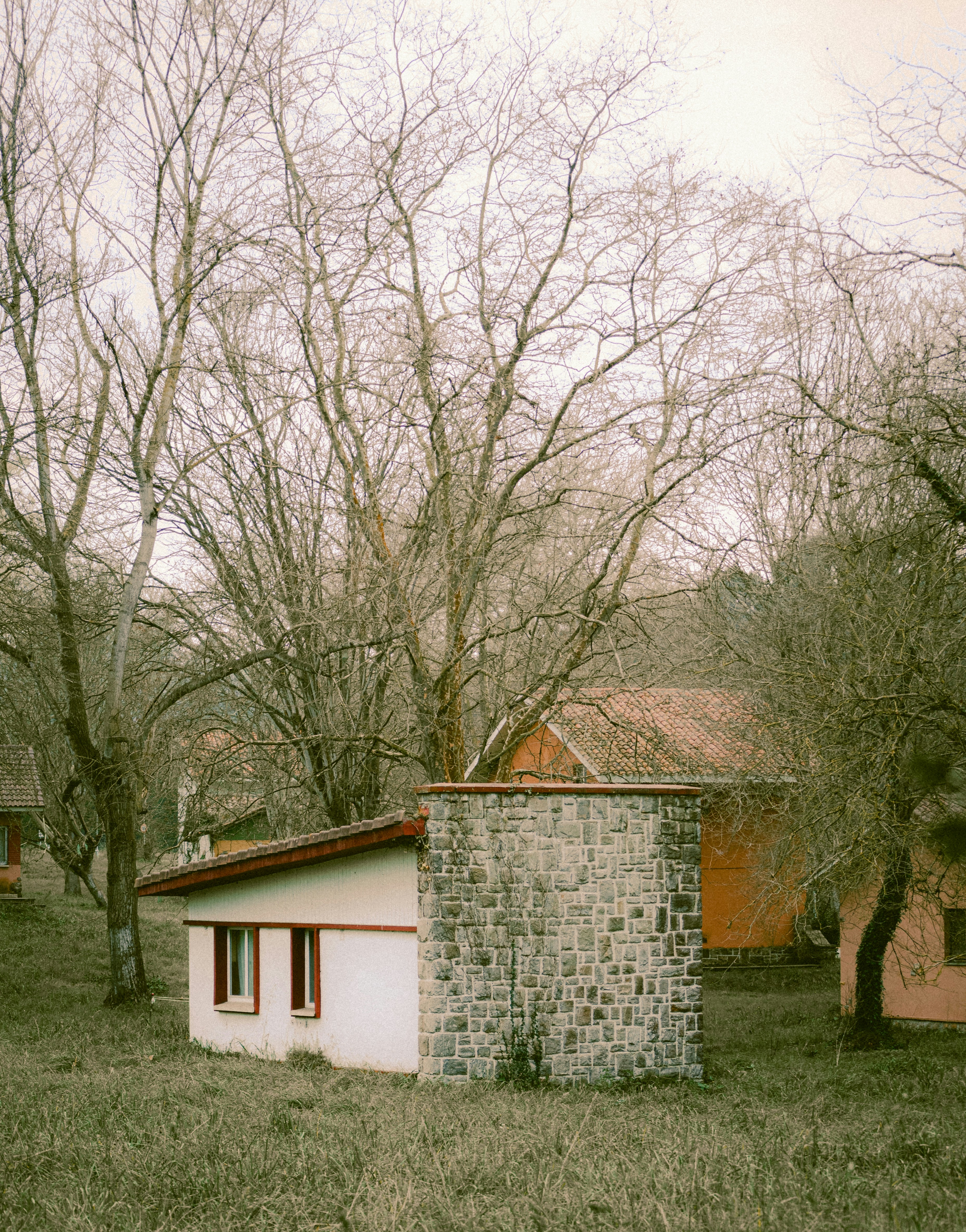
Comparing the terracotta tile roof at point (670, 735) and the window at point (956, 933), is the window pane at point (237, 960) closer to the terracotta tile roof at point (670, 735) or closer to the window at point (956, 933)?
the terracotta tile roof at point (670, 735)

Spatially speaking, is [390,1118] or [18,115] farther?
[18,115]

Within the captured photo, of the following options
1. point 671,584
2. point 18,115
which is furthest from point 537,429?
point 18,115

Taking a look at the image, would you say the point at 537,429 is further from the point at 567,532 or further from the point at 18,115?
the point at 18,115

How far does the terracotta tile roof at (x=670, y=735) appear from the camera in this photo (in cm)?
1612

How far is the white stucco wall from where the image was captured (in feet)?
44.6

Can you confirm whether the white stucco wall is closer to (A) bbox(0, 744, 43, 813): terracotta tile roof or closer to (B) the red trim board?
(B) the red trim board

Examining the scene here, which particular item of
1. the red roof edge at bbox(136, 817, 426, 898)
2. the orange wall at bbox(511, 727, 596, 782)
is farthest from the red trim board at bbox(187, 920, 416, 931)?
the orange wall at bbox(511, 727, 596, 782)

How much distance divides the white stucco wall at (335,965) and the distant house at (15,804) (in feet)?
57.8

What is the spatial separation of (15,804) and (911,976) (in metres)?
25.5

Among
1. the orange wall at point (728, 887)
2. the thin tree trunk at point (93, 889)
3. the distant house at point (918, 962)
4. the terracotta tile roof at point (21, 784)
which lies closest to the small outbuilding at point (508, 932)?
the distant house at point (918, 962)

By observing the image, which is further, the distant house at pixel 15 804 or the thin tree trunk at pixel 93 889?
the distant house at pixel 15 804

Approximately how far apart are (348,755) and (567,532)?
5093 millimetres

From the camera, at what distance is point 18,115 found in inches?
687

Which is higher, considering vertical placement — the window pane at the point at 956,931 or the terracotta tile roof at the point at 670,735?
the terracotta tile roof at the point at 670,735
